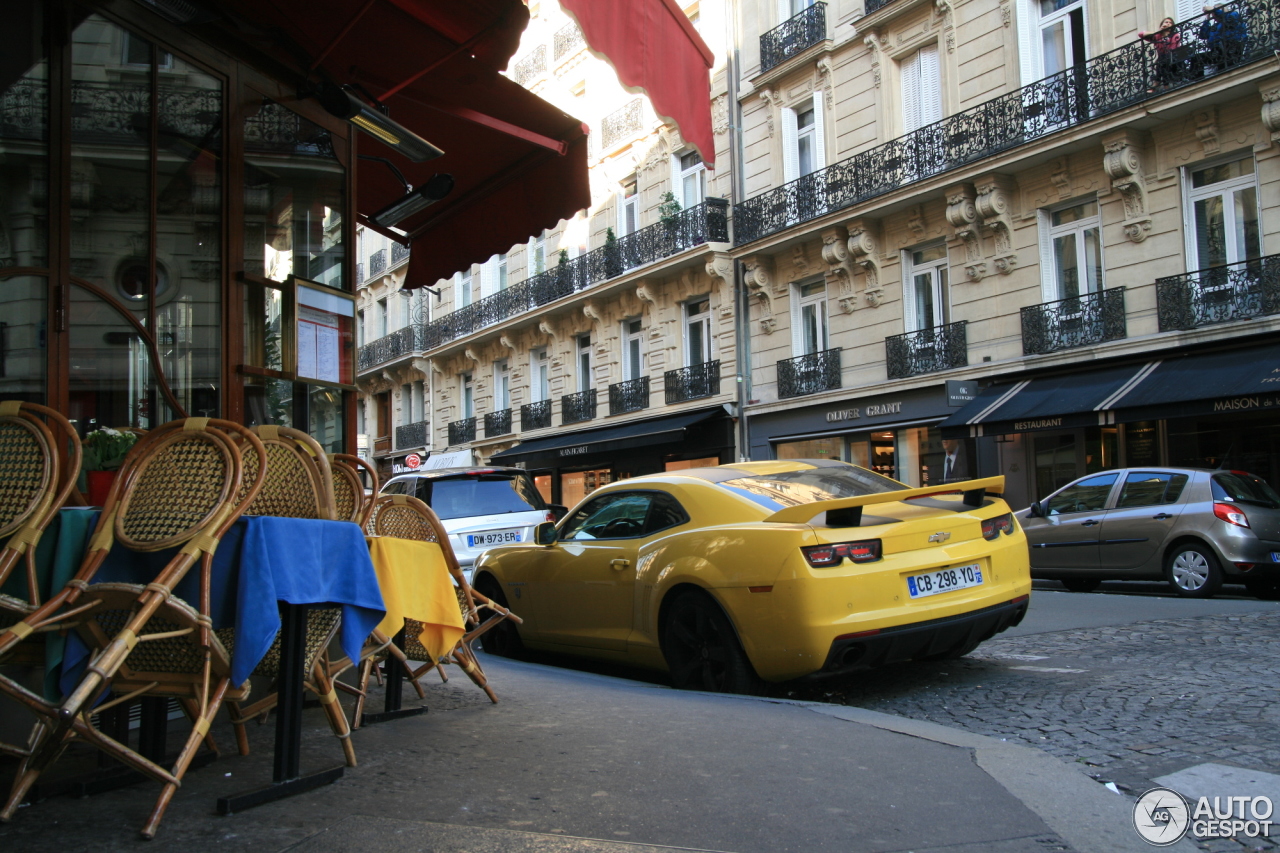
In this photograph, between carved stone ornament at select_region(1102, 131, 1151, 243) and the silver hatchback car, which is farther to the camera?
carved stone ornament at select_region(1102, 131, 1151, 243)

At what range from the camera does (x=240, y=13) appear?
573 centimetres

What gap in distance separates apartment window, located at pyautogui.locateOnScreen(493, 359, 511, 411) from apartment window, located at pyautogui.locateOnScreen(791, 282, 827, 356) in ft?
45.0

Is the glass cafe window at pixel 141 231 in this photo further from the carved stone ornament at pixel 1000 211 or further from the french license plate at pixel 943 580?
the carved stone ornament at pixel 1000 211

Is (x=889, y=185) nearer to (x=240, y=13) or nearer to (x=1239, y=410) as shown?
(x=1239, y=410)

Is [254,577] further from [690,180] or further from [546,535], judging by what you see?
[690,180]

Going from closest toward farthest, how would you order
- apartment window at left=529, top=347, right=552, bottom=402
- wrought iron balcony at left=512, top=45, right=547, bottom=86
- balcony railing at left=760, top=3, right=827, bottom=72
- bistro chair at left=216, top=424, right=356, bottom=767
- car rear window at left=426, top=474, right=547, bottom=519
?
bistro chair at left=216, top=424, right=356, bottom=767 → car rear window at left=426, top=474, right=547, bottom=519 → balcony railing at left=760, top=3, right=827, bottom=72 → apartment window at left=529, top=347, right=552, bottom=402 → wrought iron balcony at left=512, top=45, right=547, bottom=86

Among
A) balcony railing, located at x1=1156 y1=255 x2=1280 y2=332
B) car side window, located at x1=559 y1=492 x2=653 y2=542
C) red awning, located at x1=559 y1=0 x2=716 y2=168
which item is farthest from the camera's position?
balcony railing, located at x1=1156 y1=255 x2=1280 y2=332

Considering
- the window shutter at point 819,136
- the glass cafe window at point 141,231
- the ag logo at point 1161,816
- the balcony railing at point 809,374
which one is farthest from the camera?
the window shutter at point 819,136

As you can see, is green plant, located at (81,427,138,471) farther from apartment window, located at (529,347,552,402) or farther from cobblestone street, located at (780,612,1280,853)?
apartment window, located at (529,347,552,402)

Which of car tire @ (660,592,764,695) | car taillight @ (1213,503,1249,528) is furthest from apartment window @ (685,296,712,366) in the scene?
car tire @ (660,592,764,695)

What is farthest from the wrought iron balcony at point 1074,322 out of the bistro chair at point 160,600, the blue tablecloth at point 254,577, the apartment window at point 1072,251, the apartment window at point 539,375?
the apartment window at point 539,375

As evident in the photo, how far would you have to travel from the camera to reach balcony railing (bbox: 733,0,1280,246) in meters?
15.6

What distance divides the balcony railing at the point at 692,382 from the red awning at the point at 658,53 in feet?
65.2

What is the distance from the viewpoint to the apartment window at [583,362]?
1216 inches
